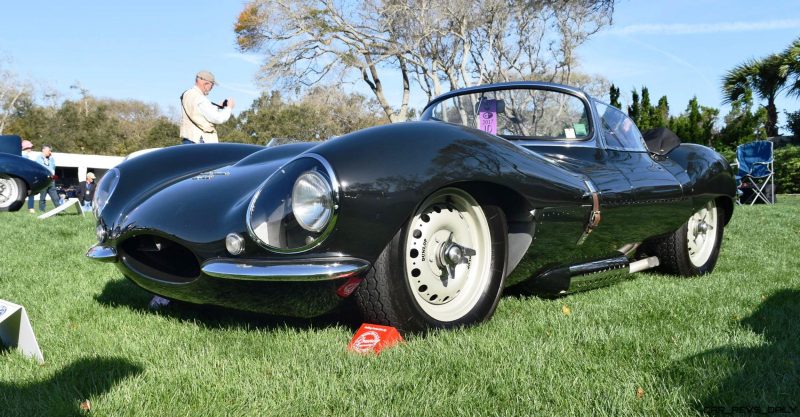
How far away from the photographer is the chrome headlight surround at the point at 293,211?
7.16 ft

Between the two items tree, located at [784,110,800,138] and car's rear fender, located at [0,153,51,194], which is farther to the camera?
tree, located at [784,110,800,138]

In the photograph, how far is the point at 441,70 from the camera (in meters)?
19.7

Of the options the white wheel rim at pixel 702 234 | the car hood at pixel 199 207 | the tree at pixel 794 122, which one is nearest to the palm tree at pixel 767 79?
the tree at pixel 794 122

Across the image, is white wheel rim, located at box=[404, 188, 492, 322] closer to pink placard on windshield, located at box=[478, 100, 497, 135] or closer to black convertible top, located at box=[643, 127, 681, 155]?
pink placard on windshield, located at box=[478, 100, 497, 135]

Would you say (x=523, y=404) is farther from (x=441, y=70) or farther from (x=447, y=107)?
(x=441, y=70)

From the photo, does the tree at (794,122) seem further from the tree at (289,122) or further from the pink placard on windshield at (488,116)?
the pink placard on windshield at (488,116)

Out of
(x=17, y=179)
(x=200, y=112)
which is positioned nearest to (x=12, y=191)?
(x=17, y=179)

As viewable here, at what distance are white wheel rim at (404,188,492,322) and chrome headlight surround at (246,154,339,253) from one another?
0.37m

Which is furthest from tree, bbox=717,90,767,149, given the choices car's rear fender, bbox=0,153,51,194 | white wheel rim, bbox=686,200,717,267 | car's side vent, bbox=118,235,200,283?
car's side vent, bbox=118,235,200,283

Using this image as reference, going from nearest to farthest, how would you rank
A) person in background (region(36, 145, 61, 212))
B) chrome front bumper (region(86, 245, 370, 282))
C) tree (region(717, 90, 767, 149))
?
chrome front bumper (region(86, 245, 370, 282))
person in background (region(36, 145, 61, 212))
tree (region(717, 90, 767, 149))

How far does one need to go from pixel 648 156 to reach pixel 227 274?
298cm

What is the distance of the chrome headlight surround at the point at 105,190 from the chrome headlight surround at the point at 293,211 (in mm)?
1249

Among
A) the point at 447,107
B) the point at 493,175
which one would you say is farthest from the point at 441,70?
the point at 493,175

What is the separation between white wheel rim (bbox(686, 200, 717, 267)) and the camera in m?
4.47
